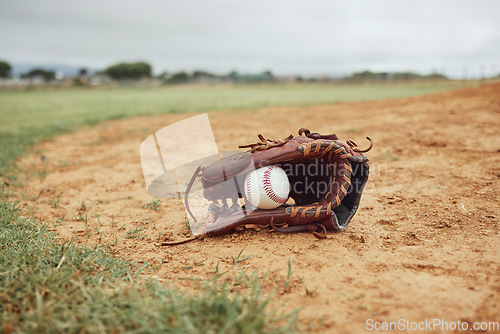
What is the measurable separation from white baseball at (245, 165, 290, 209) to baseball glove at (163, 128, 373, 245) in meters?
0.05

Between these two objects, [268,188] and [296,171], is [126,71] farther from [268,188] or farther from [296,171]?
[268,188]

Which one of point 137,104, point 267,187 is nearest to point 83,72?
point 137,104

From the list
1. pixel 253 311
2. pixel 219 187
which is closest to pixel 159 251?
pixel 219 187

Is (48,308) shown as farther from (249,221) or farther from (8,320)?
(249,221)

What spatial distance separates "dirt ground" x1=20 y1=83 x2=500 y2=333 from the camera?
1.56 m

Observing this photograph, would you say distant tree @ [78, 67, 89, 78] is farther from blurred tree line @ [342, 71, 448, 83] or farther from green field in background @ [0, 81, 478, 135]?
green field in background @ [0, 81, 478, 135]

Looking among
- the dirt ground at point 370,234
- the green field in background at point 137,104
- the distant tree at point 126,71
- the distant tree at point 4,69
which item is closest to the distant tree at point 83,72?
the distant tree at point 126,71

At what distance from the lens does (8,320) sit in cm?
135

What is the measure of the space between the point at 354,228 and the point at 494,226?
2.99 feet

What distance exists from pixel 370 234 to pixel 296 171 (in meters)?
0.71

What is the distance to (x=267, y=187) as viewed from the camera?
2266 mm

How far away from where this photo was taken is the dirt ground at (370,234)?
5.11 feet

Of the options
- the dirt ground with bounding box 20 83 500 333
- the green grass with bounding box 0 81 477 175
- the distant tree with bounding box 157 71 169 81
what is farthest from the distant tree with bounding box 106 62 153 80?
the dirt ground with bounding box 20 83 500 333

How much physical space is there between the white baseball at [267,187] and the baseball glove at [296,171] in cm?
5
